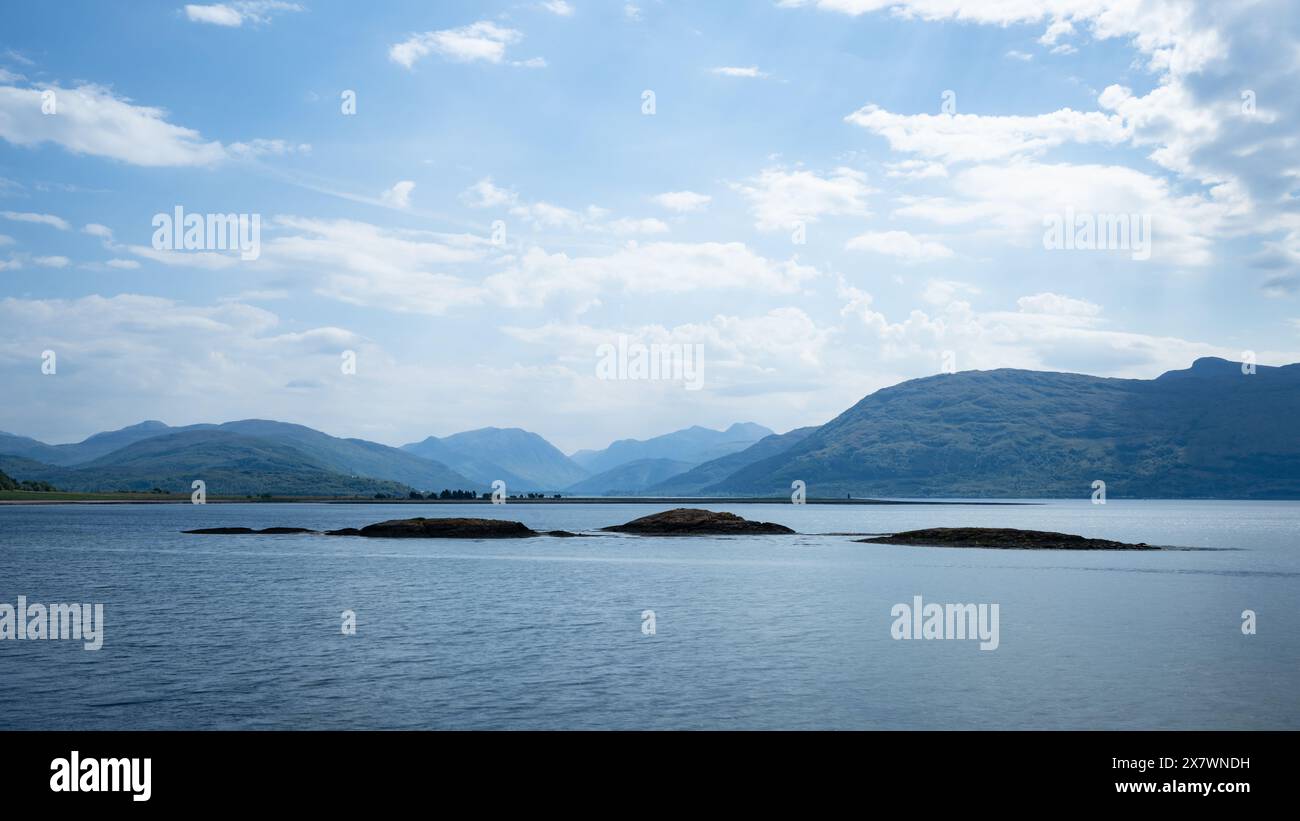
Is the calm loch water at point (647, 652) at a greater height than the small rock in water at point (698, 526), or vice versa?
the calm loch water at point (647, 652)

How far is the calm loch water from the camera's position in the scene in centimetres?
3112

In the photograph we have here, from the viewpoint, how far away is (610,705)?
32094 mm

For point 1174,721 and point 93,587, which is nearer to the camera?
point 1174,721

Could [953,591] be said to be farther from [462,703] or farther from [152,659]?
[152,659]

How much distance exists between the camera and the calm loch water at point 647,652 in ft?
102

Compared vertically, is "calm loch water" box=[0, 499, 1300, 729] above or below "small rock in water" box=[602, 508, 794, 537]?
above

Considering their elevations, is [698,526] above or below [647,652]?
below

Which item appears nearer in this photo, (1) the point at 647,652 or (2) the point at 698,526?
(1) the point at 647,652

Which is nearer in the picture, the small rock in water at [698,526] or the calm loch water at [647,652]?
the calm loch water at [647,652]

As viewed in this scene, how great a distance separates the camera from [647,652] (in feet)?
145

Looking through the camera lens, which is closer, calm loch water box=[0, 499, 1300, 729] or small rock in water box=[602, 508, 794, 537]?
calm loch water box=[0, 499, 1300, 729]
